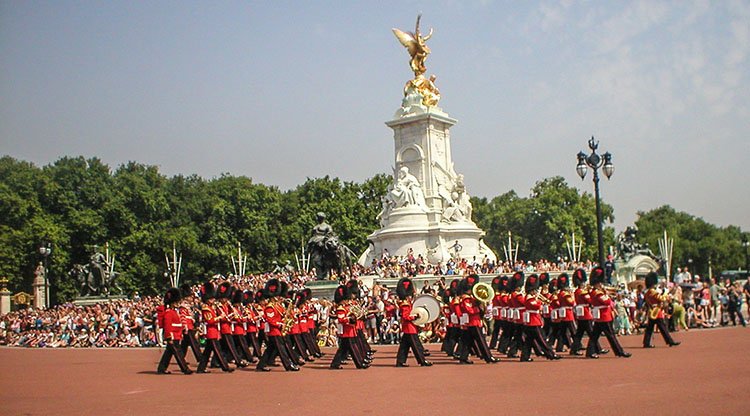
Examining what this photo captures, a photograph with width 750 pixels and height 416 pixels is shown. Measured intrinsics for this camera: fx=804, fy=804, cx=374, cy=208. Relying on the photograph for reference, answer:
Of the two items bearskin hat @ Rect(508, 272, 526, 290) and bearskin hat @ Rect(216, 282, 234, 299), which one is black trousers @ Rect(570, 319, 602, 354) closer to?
bearskin hat @ Rect(508, 272, 526, 290)

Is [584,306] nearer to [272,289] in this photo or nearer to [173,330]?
[272,289]

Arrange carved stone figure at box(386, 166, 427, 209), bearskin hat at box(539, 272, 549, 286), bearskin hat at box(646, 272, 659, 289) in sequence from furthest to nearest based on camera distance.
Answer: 1. carved stone figure at box(386, 166, 427, 209)
2. bearskin hat at box(646, 272, 659, 289)
3. bearskin hat at box(539, 272, 549, 286)

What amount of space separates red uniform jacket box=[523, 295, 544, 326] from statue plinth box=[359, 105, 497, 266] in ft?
81.3

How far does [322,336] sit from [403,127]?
22.9 m

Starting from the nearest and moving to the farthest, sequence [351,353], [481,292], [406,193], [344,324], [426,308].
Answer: [344,324] < [351,353] < [426,308] < [481,292] < [406,193]

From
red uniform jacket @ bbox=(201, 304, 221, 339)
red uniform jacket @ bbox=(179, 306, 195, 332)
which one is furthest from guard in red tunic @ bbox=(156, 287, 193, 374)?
red uniform jacket @ bbox=(201, 304, 221, 339)

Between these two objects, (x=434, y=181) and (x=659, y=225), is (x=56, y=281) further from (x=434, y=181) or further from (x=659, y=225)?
(x=659, y=225)

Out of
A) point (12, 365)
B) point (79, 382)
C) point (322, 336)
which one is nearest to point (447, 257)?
point (322, 336)

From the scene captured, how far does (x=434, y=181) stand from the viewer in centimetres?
4525

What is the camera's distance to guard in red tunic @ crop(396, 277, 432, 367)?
16.8m

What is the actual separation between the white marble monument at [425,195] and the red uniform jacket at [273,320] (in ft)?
83.8

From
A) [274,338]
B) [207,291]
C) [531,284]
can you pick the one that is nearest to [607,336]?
[531,284]

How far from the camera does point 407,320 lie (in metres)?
16.8

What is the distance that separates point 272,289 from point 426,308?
3468 mm
